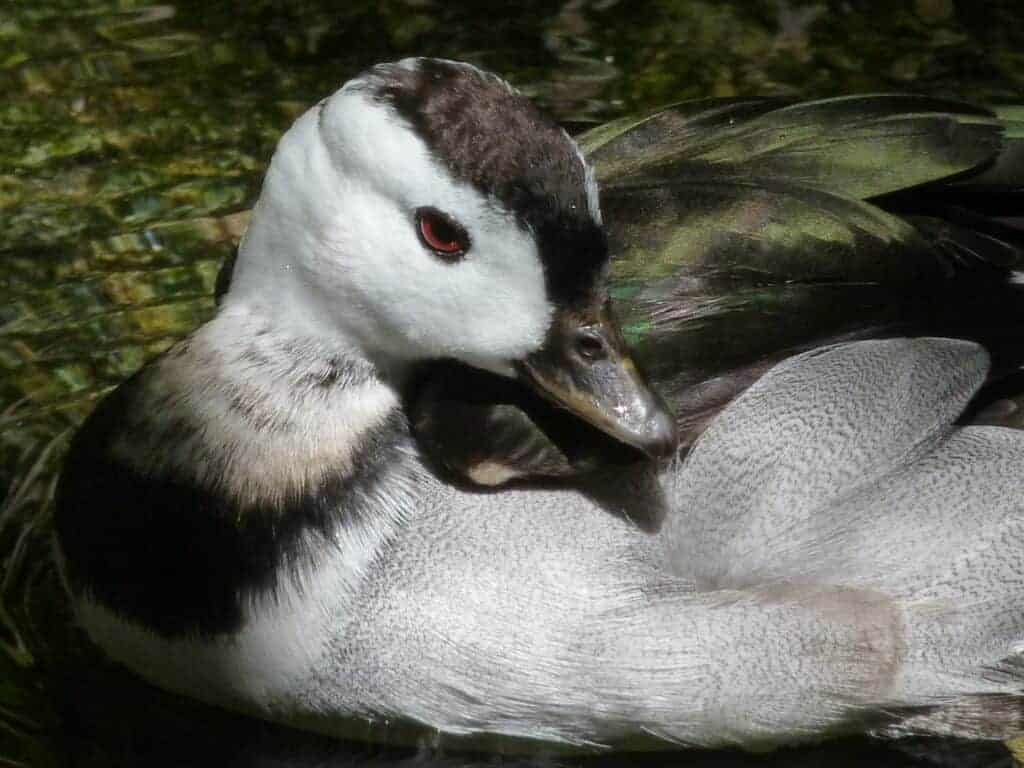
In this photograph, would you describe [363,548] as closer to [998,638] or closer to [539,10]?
[998,638]

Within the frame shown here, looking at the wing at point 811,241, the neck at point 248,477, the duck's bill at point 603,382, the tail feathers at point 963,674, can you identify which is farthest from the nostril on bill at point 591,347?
the tail feathers at point 963,674

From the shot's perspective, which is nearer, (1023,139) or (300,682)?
(300,682)

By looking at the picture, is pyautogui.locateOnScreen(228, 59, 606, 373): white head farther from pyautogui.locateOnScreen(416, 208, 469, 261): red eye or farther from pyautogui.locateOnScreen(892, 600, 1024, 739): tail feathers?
pyautogui.locateOnScreen(892, 600, 1024, 739): tail feathers

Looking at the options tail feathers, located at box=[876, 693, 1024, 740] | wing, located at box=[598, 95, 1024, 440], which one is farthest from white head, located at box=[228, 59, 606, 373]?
tail feathers, located at box=[876, 693, 1024, 740]

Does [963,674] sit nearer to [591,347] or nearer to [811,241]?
[811,241]

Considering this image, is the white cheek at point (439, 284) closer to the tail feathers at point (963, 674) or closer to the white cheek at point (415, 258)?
the white cheek at point (415, 258)

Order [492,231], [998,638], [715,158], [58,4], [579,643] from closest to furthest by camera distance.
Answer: [492,231] → [579,643] → [998,638] → [715,158] → [58,4]

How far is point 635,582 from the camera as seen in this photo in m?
3.16

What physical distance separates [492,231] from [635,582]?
0.70 meters

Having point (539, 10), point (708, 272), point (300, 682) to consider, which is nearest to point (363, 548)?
point (300, 682)

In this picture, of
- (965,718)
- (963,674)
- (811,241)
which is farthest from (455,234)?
(965,718)

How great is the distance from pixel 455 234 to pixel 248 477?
0.61m

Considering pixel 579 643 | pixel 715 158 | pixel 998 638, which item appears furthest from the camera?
pixel 715 158

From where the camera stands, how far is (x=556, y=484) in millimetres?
3215
